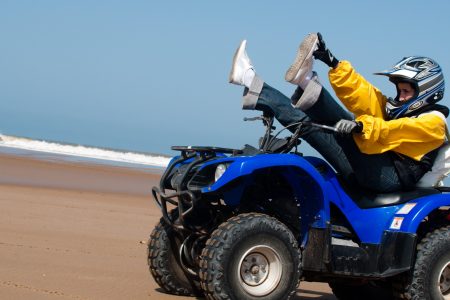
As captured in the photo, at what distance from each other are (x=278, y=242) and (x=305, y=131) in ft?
2.88

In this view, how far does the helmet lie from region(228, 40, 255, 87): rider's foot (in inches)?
50.9

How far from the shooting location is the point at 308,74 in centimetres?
569

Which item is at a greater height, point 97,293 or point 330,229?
point 330,229

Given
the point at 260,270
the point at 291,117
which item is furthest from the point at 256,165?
Answer: the point at 260,270

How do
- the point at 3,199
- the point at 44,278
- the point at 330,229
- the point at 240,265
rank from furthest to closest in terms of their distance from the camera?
the point at 3,199, the point at 44,278, the point at 330,229, the point at 240,265

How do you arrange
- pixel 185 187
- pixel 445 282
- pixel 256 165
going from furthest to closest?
pixel 445 282 < pixel 185 187 < pixel 256 165

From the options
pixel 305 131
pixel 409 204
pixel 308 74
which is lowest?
pixel 409 204

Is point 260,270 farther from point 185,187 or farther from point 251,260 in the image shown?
point 185,187

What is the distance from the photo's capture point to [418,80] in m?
6.26

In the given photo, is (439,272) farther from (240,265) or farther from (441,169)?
(240,265)

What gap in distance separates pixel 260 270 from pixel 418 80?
77.7 inches

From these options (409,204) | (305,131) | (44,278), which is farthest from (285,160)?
(44,278)

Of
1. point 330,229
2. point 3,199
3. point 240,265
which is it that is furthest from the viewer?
point 3,199

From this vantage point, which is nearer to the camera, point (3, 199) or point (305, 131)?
point (305, 131)
